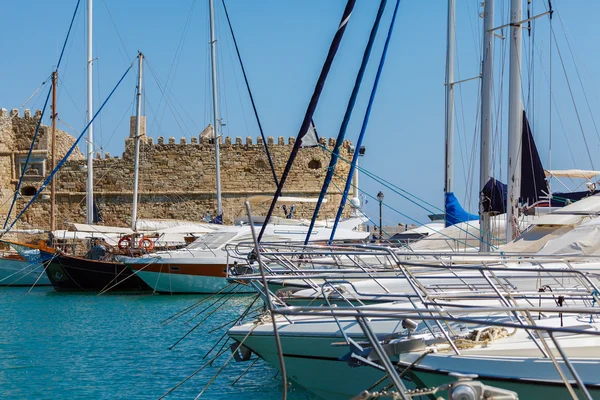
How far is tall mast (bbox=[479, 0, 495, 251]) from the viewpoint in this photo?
12.5 m

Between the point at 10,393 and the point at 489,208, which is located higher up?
the point at 489,208

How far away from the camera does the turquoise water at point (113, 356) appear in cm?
912

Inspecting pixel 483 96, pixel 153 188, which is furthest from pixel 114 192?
pixel 483 96

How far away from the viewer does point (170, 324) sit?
559 inches

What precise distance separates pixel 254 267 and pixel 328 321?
8.82 feet

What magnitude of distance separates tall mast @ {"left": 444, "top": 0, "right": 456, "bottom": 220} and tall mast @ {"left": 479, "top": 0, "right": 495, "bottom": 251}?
9.98ft

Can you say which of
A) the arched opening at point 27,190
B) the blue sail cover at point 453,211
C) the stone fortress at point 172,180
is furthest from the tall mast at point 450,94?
the arched opening at point 27,190

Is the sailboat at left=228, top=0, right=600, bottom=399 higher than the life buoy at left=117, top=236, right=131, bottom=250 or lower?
lower

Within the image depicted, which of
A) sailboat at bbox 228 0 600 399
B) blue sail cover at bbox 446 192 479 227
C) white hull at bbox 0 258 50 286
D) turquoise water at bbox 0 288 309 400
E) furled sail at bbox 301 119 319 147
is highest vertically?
furled sail at bbox 301 119 319 147

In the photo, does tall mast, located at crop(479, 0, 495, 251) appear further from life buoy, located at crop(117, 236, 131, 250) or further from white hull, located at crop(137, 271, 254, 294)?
life buoy, located at crop(117, 236, 131, 250)

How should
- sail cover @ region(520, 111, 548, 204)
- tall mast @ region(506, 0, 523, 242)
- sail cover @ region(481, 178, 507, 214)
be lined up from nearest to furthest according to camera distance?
tall mast @ region(506, 0, 523, 242), sail cover @ region(520, 111, 548, 204), sail cover @ region(481, 178, 507, 214)

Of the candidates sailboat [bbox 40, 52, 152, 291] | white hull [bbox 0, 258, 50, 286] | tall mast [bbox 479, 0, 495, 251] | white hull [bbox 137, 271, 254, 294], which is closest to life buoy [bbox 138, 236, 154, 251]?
sailboat [bbox 40, 52, 152, 291]

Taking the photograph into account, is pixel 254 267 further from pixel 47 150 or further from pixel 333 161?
pixel 47 150

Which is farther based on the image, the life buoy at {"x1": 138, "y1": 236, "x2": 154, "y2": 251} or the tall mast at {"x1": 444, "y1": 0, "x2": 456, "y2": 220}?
the life buoy at {"x1": 138, "y1": 236, "x2": 154, "y2": 251}
